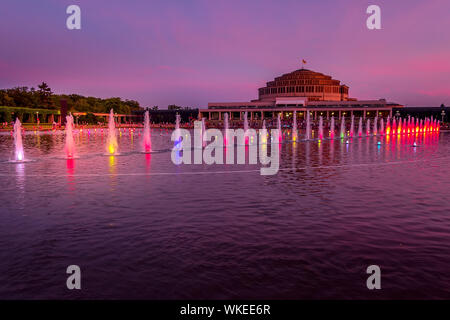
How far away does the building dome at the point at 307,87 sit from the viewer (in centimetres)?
15888

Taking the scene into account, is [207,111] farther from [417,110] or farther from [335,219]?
[335,219]

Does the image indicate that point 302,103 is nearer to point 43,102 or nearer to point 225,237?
point 43,102

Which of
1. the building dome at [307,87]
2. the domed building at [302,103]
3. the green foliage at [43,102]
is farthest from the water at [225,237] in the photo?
the building dome at [307,87]

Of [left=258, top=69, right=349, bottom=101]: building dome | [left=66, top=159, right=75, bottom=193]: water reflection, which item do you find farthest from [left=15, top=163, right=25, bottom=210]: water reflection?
[left=258, top=69, right=349, bottom=101]: building dome

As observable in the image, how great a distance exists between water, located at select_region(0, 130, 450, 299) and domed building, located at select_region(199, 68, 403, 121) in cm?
12196

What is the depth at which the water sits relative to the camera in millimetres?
4957

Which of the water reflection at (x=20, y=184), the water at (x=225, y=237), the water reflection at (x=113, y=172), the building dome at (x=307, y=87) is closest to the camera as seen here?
the water at (x=225, y=237)

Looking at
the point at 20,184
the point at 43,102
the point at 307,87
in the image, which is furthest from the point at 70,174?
the point at 307,87

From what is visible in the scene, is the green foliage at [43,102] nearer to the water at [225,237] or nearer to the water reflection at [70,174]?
the water reflection at [70,174]

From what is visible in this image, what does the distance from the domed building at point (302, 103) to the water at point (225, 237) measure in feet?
400

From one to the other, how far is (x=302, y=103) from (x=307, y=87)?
17260mm

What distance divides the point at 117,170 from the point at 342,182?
8.02 meters
